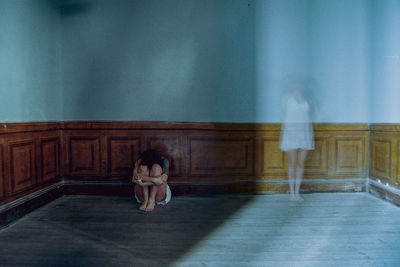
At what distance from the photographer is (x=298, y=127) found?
3514 mm

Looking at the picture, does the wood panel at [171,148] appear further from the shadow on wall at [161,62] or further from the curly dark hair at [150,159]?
the curly dark hair at [150,159]

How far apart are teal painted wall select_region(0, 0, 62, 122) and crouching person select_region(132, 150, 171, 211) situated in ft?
3.94

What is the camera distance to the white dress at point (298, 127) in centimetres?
347

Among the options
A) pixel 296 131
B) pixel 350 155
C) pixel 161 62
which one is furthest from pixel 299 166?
pixel 161 62

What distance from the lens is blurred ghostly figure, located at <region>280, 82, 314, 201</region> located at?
348 centimetres

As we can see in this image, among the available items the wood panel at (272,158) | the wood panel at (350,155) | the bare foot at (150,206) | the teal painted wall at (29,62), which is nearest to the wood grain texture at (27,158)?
the teal painted wall at (29,62)

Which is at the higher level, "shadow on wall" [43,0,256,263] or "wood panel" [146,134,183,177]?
"shadow on wall" [43,0,256,263]

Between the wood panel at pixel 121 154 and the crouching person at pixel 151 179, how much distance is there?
0.44 m

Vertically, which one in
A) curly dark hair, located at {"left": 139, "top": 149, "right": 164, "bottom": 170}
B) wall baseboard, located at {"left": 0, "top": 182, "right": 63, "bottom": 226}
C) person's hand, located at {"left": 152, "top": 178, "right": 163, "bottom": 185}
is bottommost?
wall baseboard, located at {"left": 0, "top": 182, "right": 63, "bottom": 226}

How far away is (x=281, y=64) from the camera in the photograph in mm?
3650

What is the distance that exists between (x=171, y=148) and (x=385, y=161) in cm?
240

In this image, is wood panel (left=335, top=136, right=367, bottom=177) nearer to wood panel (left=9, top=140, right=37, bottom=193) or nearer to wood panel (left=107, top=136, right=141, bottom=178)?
wood panel (left=107, top=136, right=141, bottom=178)

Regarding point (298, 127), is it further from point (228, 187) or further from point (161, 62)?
point (161, 62)

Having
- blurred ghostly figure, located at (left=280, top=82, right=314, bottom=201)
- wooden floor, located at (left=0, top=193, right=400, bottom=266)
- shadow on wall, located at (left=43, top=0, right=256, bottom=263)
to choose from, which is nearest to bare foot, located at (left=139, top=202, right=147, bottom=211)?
wooden floor, located at (left=0, top=193, right=400, bottom=266)
